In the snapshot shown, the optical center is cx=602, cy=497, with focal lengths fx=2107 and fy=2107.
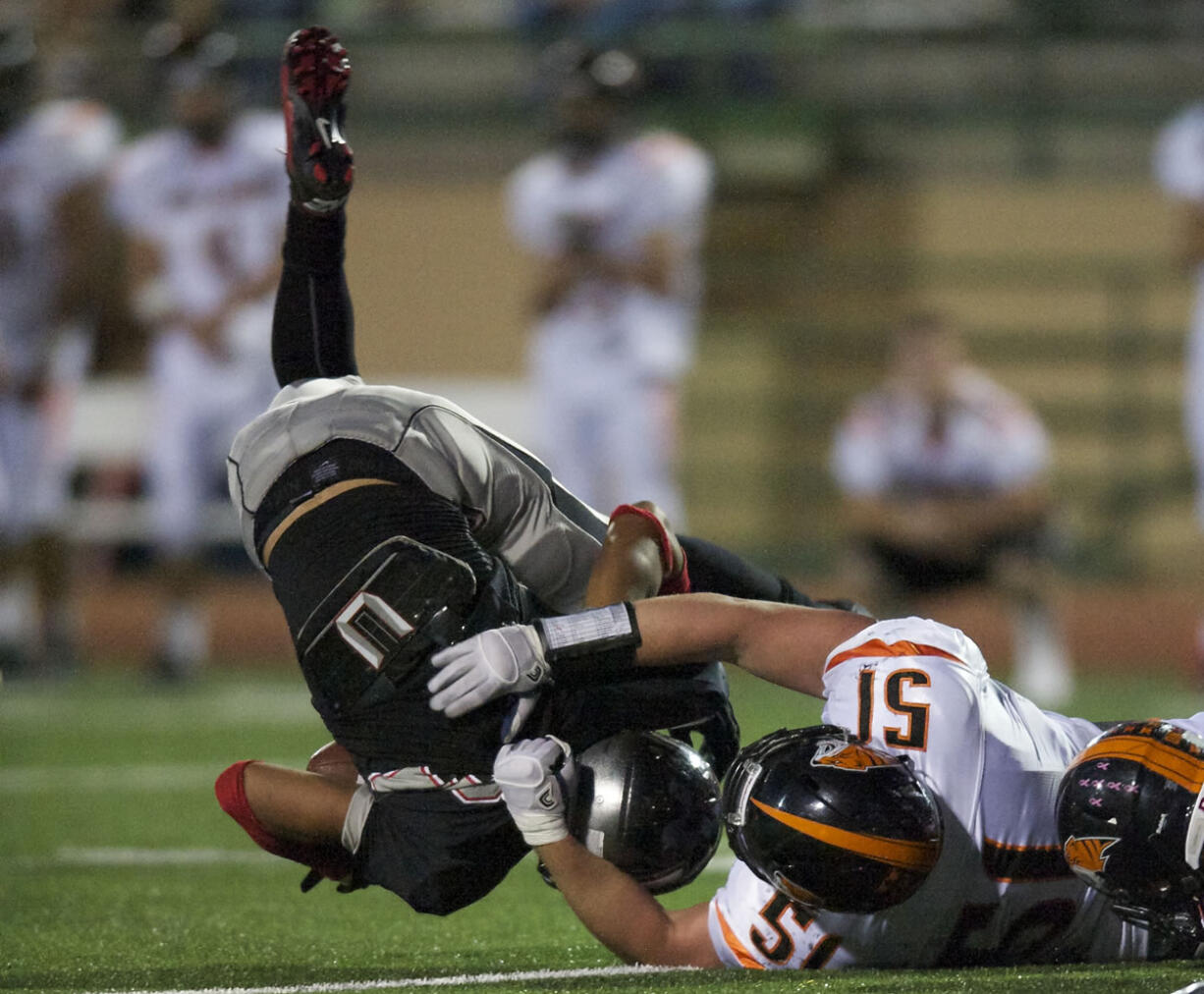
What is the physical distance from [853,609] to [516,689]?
0.77 m

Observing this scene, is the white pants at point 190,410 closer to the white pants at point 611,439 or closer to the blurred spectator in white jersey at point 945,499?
the white pants at point 611,439

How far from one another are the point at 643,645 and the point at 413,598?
0.41 m

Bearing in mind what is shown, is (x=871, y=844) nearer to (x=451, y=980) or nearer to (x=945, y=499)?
(x=451, y=980)

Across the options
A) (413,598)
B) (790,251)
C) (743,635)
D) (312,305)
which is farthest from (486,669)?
(790,251)

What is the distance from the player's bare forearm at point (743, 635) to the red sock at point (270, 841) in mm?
733

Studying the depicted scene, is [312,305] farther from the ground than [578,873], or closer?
farther from the ground

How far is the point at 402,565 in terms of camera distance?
12.1 ft

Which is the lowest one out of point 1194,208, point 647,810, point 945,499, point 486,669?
point 945,499

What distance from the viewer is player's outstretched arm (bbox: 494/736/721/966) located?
344cm

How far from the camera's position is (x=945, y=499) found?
29.9 ft

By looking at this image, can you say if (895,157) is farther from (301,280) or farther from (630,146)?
(301,280)

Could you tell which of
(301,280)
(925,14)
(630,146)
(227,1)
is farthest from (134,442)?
(301,280)

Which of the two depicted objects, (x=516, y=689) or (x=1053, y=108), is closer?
(x=516, y=689)

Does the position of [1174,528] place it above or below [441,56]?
below
